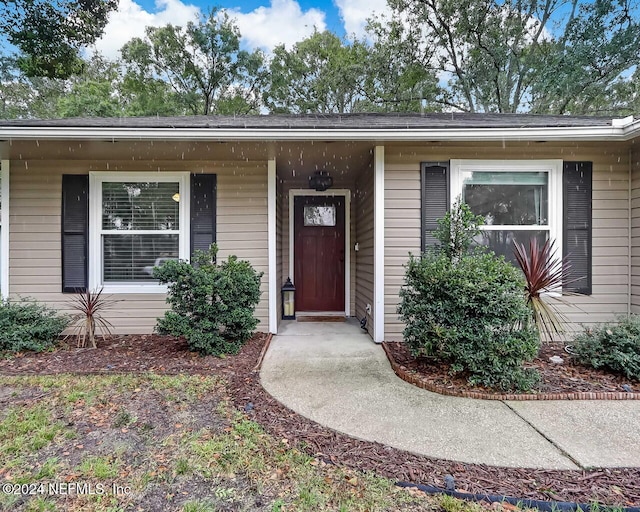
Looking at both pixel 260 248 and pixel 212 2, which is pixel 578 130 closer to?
pixel 260 248

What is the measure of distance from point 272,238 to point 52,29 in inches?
313

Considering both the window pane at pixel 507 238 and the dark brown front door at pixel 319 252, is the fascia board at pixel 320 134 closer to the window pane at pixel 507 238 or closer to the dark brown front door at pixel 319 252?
the window pane at pixel 507 238

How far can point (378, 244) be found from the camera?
412 centimetres

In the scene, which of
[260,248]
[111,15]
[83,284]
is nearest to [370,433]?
[260,248]

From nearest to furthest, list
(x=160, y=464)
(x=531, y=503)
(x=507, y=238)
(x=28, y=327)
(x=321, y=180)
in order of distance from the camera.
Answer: (x=531, y=503)
(x=160, y=464)
(x=28, y=327)
(x=507, y=238)
(x=321, y=180)

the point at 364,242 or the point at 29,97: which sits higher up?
the point at 29,97

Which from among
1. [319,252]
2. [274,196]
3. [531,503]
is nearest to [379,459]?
[531,503]

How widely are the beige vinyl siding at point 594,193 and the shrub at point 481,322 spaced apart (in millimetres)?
1180

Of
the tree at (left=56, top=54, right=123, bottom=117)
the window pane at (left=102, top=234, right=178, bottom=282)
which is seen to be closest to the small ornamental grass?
the window pane at (left=102, top=234, right=178, bottom=282)

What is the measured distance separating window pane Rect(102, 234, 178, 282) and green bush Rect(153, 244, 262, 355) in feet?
3.28

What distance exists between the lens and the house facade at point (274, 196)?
3799 mm

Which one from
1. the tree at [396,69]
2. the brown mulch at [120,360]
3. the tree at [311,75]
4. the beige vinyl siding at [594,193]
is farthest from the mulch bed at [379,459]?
the tree at [311,75]

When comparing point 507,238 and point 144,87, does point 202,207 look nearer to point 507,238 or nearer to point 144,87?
point 507,238

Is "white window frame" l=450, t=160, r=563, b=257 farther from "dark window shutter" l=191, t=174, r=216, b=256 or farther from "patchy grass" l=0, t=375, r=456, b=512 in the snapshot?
"patchy grass" l=0, t=375, r=456, b=512
